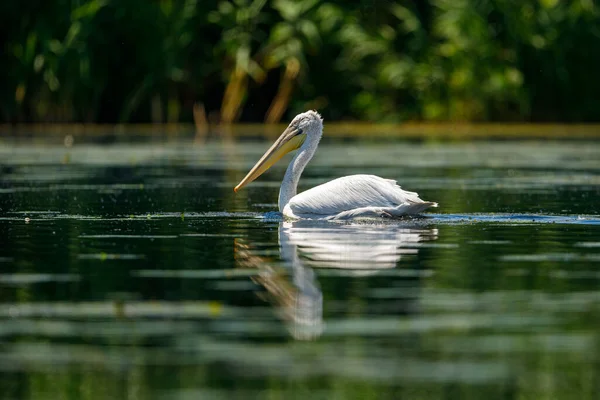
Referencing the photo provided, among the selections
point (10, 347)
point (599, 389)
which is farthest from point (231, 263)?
point (599, 389)

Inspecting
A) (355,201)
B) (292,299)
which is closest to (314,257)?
(292,299)

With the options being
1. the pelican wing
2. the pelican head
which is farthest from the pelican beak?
the pelican wing

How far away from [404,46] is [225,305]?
29.8m

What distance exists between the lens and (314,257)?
8914 mm

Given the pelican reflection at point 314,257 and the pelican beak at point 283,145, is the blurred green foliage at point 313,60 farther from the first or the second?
the pelican reflection at point 314,257

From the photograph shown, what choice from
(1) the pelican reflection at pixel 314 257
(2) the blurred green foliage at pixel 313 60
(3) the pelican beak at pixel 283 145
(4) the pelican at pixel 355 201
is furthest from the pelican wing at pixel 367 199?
(2) the blurred green foliage at pixel 313 60

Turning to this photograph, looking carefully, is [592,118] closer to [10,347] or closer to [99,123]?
[99,123]

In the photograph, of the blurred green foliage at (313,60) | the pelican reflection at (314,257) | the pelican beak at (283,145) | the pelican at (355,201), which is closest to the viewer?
the pelican reflection at (314,257)

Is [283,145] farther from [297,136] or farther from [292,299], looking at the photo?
[292,299]

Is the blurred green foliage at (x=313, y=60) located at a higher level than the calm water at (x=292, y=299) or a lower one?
higher

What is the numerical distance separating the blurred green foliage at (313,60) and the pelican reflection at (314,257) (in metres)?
20.5

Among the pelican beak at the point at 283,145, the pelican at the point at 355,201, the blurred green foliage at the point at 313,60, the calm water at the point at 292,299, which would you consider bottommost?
the calm water at the point at 292,299

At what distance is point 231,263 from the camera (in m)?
8.64

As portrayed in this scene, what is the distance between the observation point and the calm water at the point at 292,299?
5.30 metres
